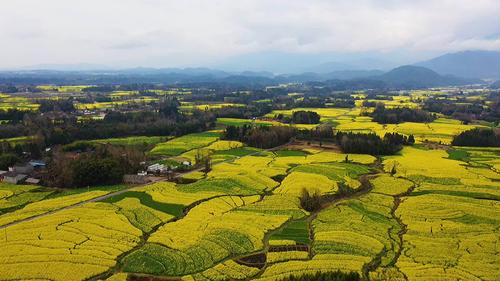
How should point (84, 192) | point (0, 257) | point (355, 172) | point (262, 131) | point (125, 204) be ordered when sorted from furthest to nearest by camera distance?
point (262, 131) → point (355, 172) → point (84, 192) → point (125, 204) → point (0, 257)

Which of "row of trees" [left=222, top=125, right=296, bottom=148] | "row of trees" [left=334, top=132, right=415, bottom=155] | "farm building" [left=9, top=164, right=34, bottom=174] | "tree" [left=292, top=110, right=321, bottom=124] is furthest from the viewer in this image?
"tree" [left=292, top=110, right=321, bottom=124]

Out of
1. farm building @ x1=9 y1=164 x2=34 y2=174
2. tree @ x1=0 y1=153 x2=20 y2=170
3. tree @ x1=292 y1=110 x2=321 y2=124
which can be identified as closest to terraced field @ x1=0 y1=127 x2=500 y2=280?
farm building @ x1=9 y1=164 x2=34 y2=174

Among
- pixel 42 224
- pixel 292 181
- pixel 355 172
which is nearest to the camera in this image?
pixel 42 224

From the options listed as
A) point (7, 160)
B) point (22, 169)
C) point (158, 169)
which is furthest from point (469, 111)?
point (7, 160)

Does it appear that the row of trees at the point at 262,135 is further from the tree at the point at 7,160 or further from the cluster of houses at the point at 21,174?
the tree at the point at 7,160

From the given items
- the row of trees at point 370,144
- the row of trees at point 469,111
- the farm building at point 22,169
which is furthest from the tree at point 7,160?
the row of trees at point 469,111

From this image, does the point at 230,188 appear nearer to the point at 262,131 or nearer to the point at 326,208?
the point at 326,208

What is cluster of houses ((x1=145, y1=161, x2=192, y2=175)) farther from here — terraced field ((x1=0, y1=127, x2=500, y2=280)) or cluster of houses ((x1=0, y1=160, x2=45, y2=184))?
cluster of houses ((x1=0, y1=160, x2=45, y2=184))

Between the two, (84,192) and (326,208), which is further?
(84,192)

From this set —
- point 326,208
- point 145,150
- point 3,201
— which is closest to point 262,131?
point 145,150
